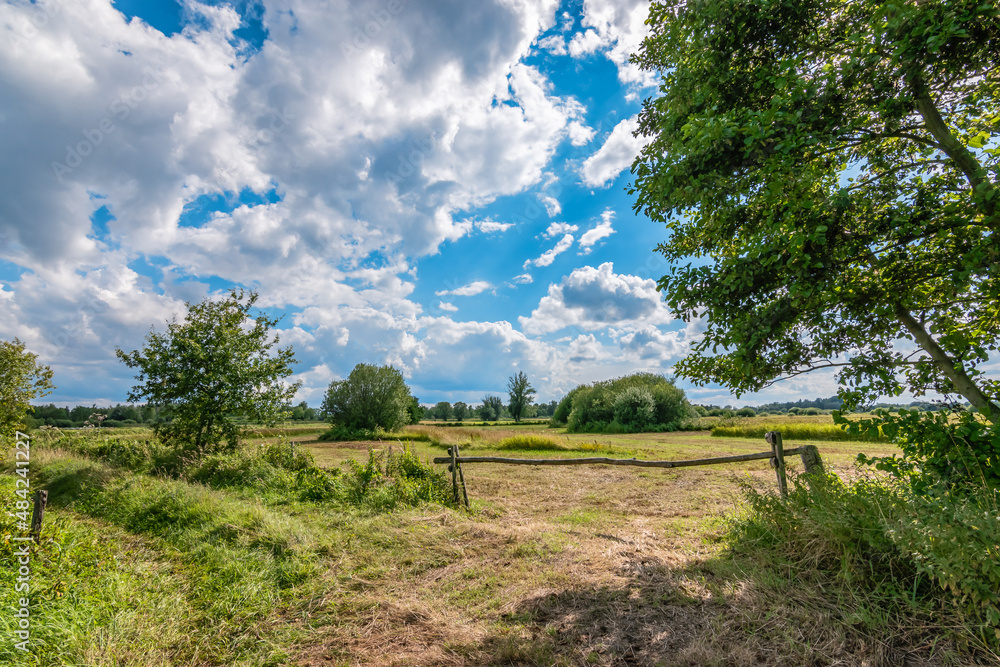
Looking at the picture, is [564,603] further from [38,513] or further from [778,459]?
[38,513]

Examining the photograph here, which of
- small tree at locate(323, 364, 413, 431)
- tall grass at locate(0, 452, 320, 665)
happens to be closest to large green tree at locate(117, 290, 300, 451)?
tall grass at locate(0, 452, 320, 665)

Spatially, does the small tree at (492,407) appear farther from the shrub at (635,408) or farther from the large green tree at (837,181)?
the large green tree at (837,181)

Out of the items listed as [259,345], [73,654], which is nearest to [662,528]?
[73,654]

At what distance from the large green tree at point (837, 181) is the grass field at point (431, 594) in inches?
95.5

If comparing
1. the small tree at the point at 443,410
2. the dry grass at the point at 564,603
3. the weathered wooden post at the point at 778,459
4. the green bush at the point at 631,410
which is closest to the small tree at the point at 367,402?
the green bush at the point at 631,410

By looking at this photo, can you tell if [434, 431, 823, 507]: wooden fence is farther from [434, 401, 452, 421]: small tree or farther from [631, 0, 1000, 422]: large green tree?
[434, 401, 452, 421]: small tree

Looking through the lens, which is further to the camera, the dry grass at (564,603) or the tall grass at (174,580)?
the tall grass at (174,580)

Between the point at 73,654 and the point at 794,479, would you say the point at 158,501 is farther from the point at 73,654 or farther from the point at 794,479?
the point at 794,479

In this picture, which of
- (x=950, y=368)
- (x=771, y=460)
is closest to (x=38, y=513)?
(x=771, y=460)

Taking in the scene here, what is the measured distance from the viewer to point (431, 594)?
509cm

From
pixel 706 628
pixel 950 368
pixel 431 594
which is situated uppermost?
pixel 950 368

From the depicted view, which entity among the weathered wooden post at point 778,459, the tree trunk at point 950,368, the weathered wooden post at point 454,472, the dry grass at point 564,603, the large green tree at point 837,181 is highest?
the large green tree at point 837,181

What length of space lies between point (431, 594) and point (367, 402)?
36.6m

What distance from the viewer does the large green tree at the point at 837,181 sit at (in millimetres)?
4191
